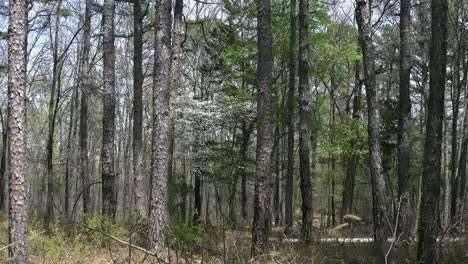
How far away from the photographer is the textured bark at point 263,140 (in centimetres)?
948

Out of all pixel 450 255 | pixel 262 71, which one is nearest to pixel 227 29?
pixel 262 71

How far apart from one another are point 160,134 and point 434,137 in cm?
513

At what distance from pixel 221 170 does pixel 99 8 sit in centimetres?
934

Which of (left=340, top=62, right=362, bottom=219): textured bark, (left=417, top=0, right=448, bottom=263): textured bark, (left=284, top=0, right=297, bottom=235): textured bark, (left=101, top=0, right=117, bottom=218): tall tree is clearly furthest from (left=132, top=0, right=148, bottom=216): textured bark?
(left=340, top=62, right=362, bottom=219): textured bark

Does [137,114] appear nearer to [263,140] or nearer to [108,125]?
[108,125]

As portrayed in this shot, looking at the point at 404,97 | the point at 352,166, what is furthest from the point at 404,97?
the point at 352,166

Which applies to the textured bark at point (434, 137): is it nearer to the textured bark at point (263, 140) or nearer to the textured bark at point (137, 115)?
the textured bark at point (263, 140)

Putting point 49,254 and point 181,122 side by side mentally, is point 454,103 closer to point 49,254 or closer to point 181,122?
point 181,122

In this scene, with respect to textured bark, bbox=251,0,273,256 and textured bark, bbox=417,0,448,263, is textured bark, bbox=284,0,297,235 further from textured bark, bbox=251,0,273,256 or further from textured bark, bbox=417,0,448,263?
textured bark, bbox=417,0,448,263

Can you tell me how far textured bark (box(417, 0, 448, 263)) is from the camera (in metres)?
8.06

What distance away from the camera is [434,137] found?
820 cm

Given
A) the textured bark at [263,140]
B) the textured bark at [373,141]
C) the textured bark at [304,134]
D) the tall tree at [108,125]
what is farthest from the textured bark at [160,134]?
the textured bark at [373,141]

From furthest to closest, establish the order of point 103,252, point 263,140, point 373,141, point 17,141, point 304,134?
point 304,134
point 373,141
point 103,252
point 263,140
point 17,141

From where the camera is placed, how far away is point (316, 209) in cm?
4156
